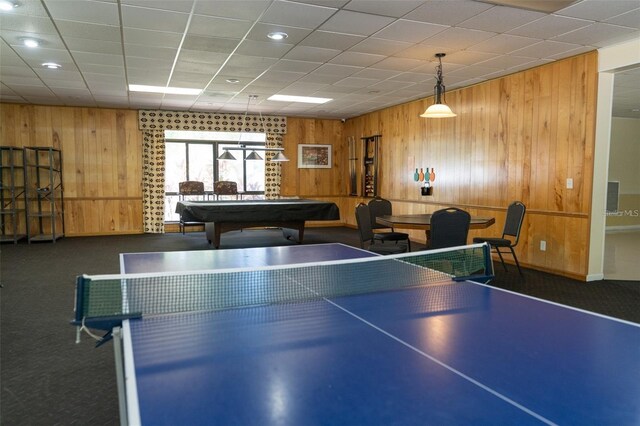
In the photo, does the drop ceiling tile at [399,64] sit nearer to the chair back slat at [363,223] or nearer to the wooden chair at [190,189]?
the chair back slat at [363,223]

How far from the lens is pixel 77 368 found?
2889mm

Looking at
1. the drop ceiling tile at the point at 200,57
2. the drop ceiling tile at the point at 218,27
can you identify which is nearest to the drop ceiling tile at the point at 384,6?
the drop ceiling tile at the point at 218,27

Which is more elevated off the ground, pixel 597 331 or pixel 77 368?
pixel 597 331

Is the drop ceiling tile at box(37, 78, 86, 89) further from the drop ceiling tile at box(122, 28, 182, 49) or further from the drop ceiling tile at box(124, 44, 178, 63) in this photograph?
the drop ceiling tile at box(122, 28, 182, 49)

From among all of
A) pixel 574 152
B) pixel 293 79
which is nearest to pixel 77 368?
pixel 293 79

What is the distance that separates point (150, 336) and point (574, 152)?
5376 mm

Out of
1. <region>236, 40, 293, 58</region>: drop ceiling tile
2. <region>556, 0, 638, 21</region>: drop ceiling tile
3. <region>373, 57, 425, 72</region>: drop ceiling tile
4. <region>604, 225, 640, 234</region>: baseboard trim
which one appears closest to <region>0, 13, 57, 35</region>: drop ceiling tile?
<region>236, 40, 293, 58</region>: drop ceiling tile

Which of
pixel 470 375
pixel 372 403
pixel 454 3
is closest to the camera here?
pixel 372 403

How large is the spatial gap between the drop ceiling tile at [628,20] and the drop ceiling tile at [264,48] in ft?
10.3

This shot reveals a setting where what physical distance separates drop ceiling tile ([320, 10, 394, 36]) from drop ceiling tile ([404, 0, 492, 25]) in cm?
27

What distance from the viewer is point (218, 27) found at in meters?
4.31

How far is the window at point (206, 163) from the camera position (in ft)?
32.5

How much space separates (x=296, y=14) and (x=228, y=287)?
2.79 meters

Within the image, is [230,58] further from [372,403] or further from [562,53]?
[372,403]
